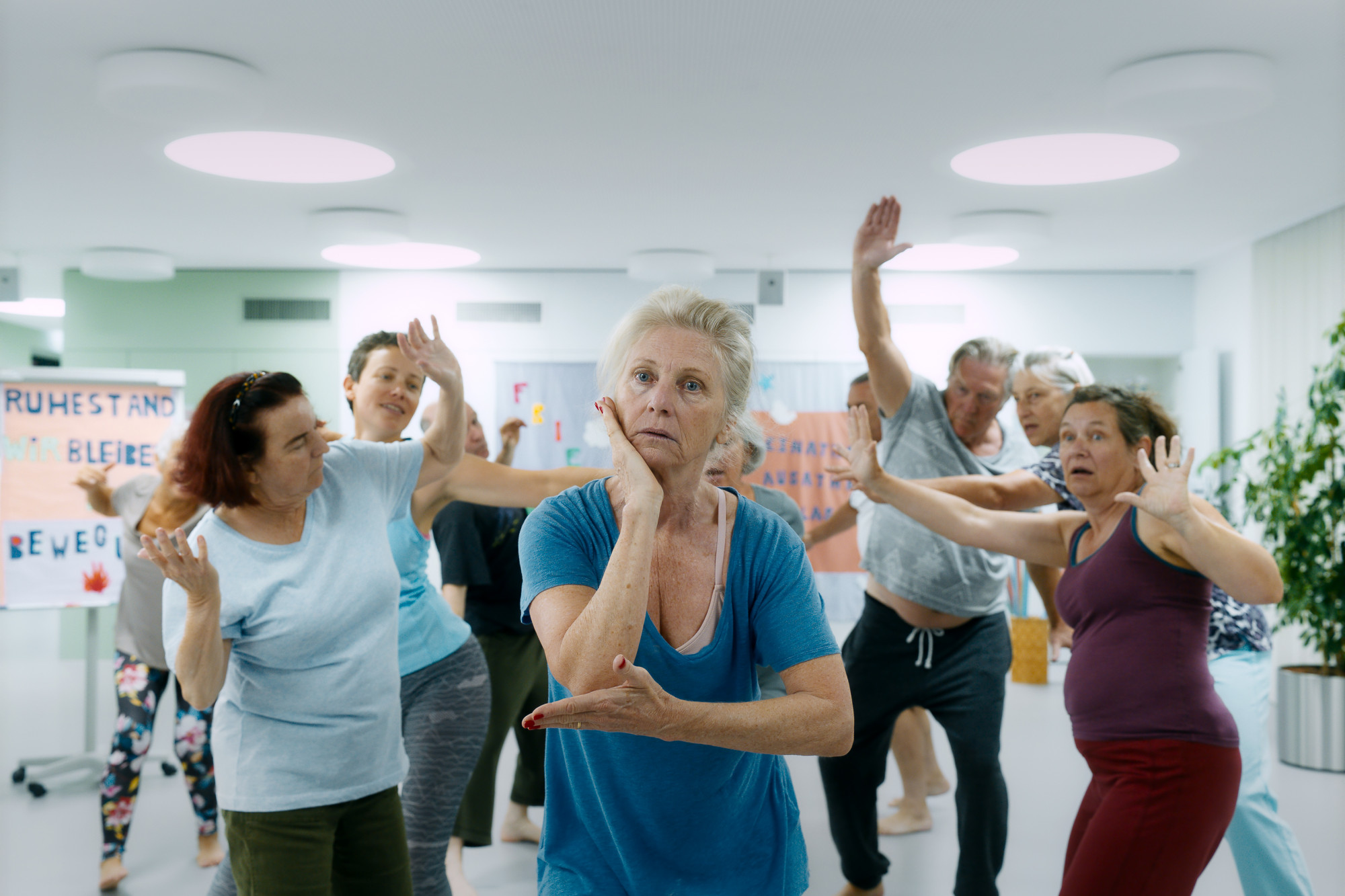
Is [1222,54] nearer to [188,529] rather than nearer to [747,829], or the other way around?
[747,829]

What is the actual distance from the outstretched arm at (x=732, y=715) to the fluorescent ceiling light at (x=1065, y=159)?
375cm

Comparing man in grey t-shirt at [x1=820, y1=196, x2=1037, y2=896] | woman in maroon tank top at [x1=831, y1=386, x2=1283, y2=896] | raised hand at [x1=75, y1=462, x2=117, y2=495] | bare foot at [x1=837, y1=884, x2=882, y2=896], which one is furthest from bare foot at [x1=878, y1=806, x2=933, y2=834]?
raised hand at [x1=75, y1=462, x2=117, y2=495]

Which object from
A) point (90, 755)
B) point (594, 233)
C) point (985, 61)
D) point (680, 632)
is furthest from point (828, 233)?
point (680, 632)

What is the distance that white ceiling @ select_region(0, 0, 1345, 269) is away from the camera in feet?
10.3

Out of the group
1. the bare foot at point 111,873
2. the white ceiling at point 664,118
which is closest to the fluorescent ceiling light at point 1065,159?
the white ceiling at point 664,118

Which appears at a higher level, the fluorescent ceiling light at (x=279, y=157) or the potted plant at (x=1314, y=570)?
the fluorescent ceiling light at (x=279, y=157)

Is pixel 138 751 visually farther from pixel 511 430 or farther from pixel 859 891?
pixel 859 891

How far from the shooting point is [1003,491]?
2.77m

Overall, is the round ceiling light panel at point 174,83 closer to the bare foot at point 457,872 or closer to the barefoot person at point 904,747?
the barefoot person at point 904,747

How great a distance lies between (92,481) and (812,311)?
5146mm

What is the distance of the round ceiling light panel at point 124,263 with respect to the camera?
6.82 metres

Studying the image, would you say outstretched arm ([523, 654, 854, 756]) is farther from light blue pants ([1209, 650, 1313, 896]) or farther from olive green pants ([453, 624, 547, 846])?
olive green pants ([453, 624, 547, 846])

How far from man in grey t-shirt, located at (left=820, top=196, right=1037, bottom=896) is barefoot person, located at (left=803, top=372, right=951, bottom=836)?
0.71m

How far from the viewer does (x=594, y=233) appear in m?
6.45
